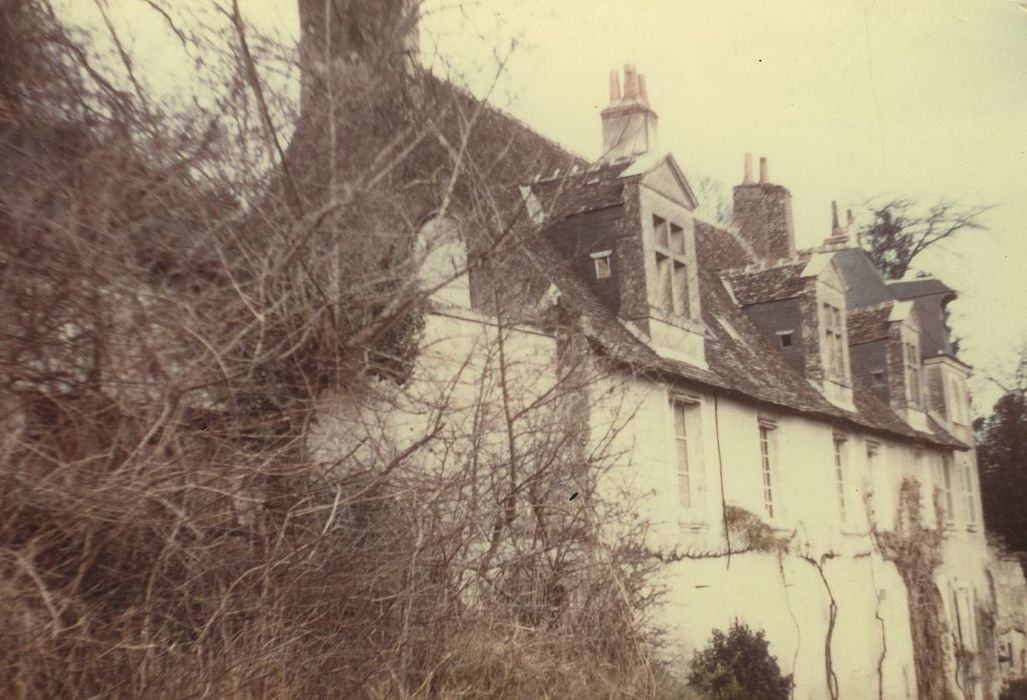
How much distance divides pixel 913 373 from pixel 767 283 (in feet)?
16.0

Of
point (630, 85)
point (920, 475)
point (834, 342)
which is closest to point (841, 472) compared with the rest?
point (834, 342)

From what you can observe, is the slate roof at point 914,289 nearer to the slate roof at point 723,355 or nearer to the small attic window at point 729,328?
the slate roof at point 723,355

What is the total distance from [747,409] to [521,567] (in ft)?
21.6

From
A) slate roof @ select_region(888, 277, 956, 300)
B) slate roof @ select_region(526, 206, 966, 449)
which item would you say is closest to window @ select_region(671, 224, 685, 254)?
slate roof @ select_region(526, 206, 966, 449)

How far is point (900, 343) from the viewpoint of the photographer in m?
20.4

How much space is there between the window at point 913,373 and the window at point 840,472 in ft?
12.5

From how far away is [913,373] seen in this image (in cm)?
2088

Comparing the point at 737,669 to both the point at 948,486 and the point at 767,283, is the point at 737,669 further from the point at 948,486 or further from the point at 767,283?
the point at 948,486

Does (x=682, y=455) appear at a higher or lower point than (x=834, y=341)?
lower

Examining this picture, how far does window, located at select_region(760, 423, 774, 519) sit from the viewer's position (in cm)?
1457

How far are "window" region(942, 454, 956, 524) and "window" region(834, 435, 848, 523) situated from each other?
473 cm

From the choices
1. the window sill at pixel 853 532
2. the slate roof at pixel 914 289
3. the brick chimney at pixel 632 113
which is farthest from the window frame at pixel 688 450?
the slate roof at pixel 914 289

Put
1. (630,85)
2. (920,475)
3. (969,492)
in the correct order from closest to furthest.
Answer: (630,85), (920,475), (969,492)

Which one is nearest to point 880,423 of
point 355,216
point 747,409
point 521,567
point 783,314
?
point 783,314
